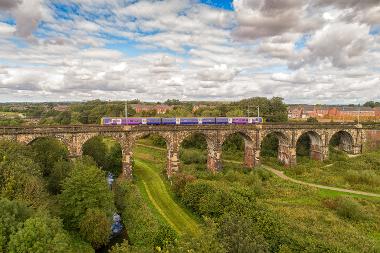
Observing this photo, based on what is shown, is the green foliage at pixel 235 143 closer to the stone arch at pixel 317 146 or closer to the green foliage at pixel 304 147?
the green foliage at pixel 304 147

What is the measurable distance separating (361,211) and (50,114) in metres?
124

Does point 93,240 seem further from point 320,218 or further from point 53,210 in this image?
point 320,218

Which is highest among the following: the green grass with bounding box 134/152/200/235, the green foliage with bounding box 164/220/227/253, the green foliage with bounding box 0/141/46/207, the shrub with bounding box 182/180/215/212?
the green foliage with bounding box 0/141/46/207

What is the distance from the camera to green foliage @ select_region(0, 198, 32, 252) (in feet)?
68.3

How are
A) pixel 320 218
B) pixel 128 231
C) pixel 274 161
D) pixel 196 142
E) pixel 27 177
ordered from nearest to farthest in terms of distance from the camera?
pixel 27 177 → pixel 128 231 → pixel 320 218 → pixel 274 161 → pixel 196 142

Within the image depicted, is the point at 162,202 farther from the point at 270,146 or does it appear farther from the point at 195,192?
the point at 270,146

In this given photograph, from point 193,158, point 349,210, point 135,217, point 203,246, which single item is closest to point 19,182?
point 135,217

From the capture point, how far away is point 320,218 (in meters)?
35.4

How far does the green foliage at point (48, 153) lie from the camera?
42562 millimetres

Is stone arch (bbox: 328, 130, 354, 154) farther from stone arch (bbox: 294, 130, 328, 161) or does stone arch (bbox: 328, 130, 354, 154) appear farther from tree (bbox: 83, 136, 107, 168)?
tree (bbox: 83, 136, 107, 168)

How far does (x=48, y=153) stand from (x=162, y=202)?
62.1ft

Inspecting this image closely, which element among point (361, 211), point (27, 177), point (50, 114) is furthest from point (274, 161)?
point (50, 114)

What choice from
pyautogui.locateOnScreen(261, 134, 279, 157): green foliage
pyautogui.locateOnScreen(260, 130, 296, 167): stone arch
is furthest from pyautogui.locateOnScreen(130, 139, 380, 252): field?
pyautogui.locateOnScreen(261, 134, 279, 157): green foliage

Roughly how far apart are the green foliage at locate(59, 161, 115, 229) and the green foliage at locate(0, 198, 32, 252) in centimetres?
655
